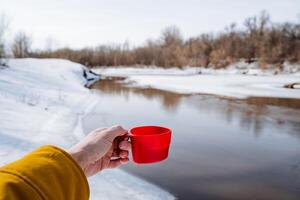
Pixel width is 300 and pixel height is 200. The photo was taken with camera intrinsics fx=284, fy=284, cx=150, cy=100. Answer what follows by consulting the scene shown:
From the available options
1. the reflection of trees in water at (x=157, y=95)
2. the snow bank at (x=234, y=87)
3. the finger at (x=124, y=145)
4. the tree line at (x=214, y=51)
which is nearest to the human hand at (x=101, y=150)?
the finger at (x=124, y=145)

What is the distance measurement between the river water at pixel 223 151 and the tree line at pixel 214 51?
30.7 meters

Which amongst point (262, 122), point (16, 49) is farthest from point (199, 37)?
point (262, 122)

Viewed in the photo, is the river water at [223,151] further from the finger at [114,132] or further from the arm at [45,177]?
the arm at [45,177]

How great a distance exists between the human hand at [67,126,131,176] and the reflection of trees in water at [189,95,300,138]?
6.31 meters

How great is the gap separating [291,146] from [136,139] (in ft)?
19.0

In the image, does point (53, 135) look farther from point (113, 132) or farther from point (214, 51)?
point (214, 51)

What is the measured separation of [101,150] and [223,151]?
16.2 ft

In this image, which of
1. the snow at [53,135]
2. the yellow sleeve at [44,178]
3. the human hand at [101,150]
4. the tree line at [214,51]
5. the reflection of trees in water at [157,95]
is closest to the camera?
the yellow sleeve at [44,178]

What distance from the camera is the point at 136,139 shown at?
4.51 ft

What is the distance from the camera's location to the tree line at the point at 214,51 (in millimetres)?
38531

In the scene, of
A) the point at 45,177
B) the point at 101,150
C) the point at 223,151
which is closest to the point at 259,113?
the point at 223,151

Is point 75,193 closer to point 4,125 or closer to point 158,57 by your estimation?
point 4,125

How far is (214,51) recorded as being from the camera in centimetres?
4712

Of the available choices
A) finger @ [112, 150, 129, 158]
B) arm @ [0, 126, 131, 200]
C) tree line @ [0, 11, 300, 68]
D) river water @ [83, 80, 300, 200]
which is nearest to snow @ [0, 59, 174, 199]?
river water @ [83, 80, 300, 200]
